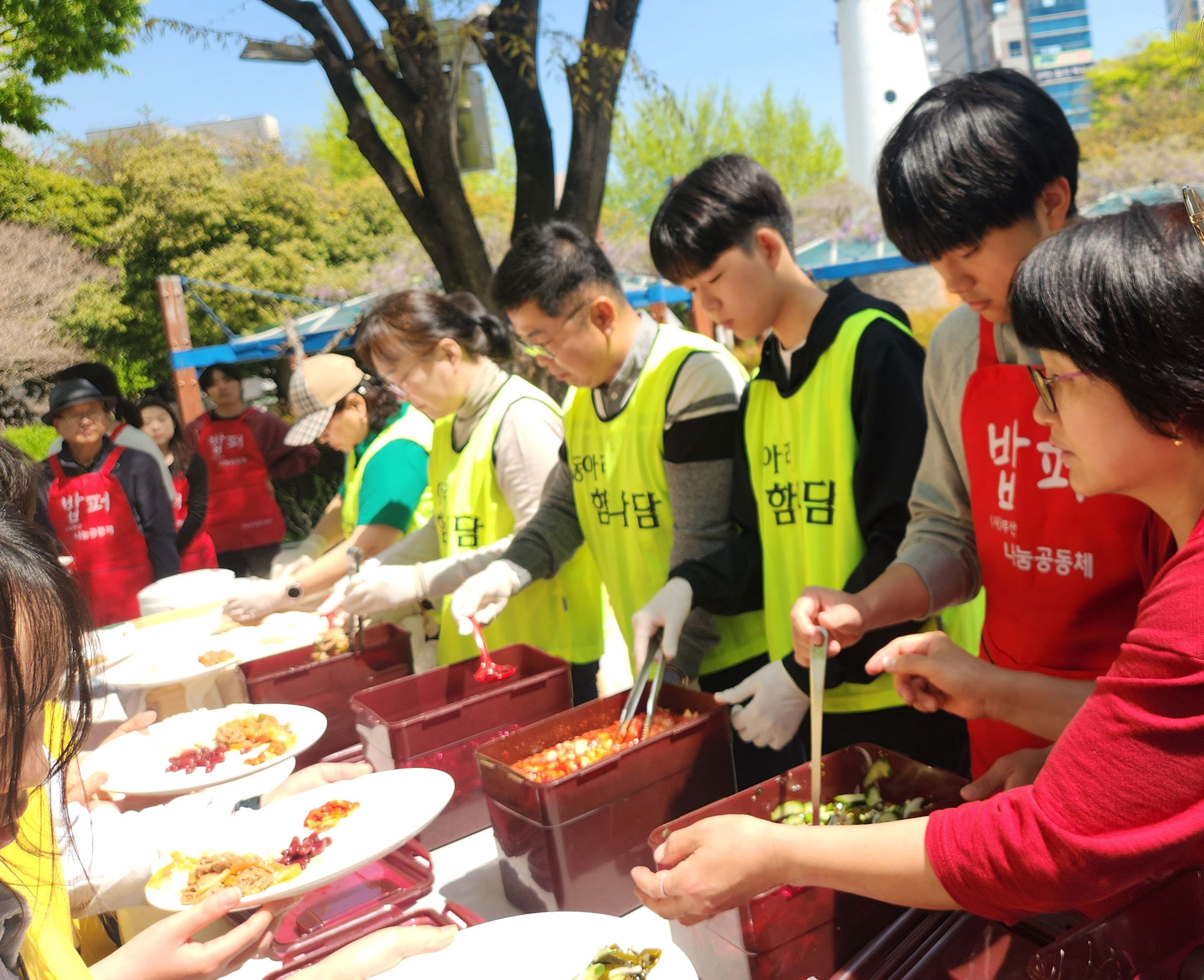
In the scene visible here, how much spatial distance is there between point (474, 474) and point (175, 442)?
4081 millimetres

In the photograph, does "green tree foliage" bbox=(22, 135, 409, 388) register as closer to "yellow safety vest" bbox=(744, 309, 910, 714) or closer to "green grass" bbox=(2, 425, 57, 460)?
"green grass" bbox=(2, 425, 57, 460)

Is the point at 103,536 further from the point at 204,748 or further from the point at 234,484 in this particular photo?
the point at 204,748

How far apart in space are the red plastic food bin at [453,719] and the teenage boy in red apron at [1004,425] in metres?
0.65

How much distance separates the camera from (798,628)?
1.34m

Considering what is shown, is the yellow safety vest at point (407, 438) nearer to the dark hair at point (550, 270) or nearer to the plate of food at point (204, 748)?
the dark hair at point (550, 270)

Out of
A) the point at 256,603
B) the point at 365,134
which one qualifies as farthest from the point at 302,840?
the point at 365,134

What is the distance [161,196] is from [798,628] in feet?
39.7

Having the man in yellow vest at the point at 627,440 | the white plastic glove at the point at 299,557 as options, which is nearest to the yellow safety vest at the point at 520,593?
the man in yellow vest at the point at 627,440

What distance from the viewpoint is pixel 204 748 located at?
190 cm

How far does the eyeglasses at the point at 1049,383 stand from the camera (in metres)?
0.83

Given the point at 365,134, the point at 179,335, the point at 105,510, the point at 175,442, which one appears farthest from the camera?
the point at 179,335

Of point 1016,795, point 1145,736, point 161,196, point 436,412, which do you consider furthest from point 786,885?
point 161,196

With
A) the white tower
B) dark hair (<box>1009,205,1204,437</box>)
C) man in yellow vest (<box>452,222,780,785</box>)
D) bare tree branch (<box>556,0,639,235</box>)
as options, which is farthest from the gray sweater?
the white tower

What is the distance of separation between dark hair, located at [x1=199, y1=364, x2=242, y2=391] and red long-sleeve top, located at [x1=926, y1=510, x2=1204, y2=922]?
5.56 m
